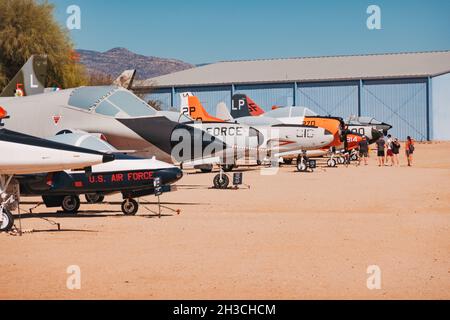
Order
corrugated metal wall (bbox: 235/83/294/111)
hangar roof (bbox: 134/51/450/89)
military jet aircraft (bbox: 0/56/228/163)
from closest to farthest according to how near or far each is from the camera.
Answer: military jet aircraft (bbox: 0/56/228/163)
hangar roof (bbox: 134/51/450/89)
corrugated metal wall (bbox: 235/83/294/111)

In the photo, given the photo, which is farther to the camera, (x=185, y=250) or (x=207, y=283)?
(x=185, y=250)

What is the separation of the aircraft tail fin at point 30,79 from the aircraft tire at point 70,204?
740 cm

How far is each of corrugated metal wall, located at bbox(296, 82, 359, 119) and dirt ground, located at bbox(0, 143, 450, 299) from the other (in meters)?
68.4

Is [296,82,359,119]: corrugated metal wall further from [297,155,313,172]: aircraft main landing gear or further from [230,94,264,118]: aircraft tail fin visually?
[297,155,313,172]: aircraft main landing gear

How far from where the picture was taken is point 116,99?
66.8 ft

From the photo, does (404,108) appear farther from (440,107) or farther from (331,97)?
(331,97)

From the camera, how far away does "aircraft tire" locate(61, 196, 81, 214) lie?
61.5 feet

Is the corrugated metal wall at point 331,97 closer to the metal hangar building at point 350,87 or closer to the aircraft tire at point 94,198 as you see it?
the metal hangar building at point 350,87

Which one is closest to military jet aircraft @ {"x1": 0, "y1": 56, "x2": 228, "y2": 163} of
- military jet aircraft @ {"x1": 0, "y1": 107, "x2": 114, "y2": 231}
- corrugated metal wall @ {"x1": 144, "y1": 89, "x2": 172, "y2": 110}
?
military jet aircraft @ {"x1": 0, "y1": 107, "x2": 114, "y2": 231}

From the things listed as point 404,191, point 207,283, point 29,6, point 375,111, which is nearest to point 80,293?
point 207,283
